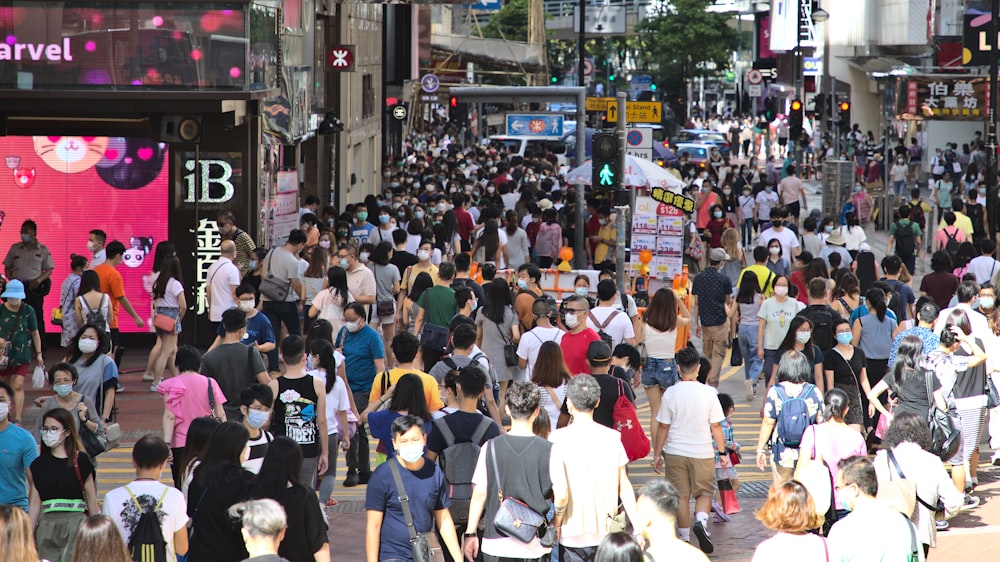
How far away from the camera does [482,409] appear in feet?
34.0

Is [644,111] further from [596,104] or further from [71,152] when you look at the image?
[71,152]

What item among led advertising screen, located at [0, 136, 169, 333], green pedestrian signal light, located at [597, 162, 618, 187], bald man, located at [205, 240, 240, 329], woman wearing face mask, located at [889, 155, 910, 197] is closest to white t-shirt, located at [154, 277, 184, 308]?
bald man, located at [205, 240, 240, 329]

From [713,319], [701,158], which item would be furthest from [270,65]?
[701,158]

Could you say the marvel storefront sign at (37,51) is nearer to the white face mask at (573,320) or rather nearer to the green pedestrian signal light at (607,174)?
the green pedestrian signal light at (607,174)

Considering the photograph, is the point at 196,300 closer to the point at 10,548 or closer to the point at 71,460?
the point at 71,460

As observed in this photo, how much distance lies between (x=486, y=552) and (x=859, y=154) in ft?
146

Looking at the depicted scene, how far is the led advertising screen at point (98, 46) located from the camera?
17656 mm

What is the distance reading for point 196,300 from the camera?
19062 mm

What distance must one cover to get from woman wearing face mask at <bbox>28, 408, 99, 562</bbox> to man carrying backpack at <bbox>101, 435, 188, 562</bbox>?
85cm

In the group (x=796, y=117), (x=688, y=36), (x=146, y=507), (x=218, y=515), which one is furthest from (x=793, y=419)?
(x=688, y=36)

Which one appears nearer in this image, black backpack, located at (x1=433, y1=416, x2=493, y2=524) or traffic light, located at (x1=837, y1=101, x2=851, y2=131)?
black backpack, located at (x1=433, y1=416, x2=493, y2=524)

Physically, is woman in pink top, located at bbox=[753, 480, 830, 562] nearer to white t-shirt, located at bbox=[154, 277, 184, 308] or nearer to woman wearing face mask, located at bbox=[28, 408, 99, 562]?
woman wearing face mask, located at bbox=[28, 408, 99, 562]

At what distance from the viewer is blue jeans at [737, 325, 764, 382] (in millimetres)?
16094

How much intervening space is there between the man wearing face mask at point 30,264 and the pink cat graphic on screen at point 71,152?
2.07 m
